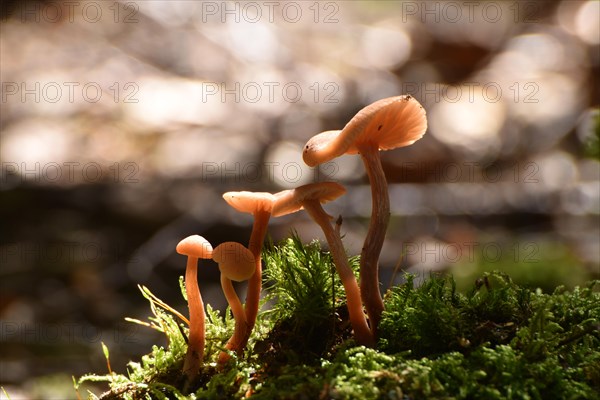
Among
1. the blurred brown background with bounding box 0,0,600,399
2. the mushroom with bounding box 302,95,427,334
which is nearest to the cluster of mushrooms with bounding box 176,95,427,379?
the mushroom with bounding box 302,95,427,334

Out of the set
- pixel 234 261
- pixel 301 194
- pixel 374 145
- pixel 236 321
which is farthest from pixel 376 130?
pixel 236 321

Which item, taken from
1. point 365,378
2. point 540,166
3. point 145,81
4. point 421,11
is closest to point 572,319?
point 365,378

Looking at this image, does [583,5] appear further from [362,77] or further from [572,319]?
[572,319]

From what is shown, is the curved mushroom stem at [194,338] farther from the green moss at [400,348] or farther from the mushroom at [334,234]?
the mushroom at [334,234]

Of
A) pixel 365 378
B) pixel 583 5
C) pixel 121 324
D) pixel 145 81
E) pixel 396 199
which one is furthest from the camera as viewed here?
pixel 583 5

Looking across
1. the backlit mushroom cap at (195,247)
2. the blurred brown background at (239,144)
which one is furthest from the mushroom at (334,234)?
the blurred brown background at (239,144)

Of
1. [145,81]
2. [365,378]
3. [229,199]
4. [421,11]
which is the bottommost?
[365,378]
